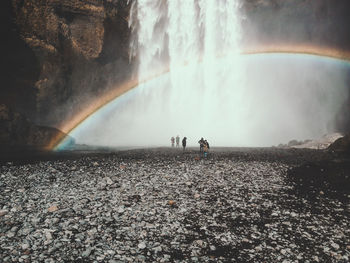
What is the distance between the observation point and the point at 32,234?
6.33 m

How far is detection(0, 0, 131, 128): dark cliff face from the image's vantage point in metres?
39.2

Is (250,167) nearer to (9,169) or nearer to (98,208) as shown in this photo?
(98,208)

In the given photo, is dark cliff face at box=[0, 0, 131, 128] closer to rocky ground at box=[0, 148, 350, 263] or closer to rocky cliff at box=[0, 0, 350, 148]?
rocky cliff at box=[0, 0, 350, 148]

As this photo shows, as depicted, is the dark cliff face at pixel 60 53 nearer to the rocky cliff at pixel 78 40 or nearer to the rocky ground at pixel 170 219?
the rocky cliff at pixel 78 40

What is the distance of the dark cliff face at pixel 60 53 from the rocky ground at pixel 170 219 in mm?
34676

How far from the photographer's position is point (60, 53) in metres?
45.2

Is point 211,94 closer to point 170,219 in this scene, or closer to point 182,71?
point 182,71

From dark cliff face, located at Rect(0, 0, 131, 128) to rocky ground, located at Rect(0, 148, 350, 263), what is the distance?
34676 millimetres

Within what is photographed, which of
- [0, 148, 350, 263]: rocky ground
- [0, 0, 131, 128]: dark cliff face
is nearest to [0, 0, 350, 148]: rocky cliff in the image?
[0, 0, 131, 128]: dark cliff face

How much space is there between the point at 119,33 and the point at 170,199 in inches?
1948

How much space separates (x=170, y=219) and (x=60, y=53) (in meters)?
46.3

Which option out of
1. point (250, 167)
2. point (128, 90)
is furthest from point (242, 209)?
point (128, 90)

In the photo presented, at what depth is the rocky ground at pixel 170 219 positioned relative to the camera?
5.79 meters

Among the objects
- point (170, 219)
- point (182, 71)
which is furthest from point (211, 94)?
point (170, 219)
